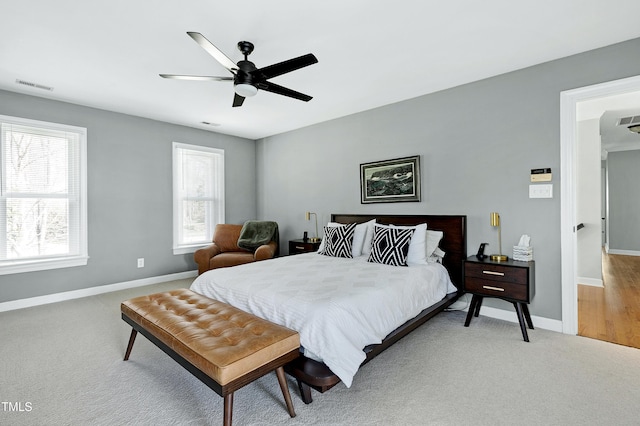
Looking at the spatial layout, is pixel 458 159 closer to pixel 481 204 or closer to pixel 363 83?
pixel 481 204

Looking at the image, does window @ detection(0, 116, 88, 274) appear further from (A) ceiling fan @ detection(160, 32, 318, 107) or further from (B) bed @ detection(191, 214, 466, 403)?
(A) ceiling fan @ detection(160, 32, 318, 107)

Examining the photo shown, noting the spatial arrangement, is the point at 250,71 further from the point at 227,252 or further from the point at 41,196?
the point at 41,196

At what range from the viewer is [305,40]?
104 inches

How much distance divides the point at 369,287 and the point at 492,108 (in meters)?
2.48

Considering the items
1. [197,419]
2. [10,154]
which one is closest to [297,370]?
[197,419]

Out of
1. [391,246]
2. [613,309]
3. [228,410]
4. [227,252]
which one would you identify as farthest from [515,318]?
[227,252]

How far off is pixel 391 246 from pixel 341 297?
51.9 inches

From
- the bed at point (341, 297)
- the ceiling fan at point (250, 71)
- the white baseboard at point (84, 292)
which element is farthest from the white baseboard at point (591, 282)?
the white baseboard at point (84, 292)

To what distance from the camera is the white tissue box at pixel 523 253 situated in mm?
3053

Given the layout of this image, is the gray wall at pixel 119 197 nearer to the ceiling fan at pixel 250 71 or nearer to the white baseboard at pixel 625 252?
the ceiling fan at pixel 250 71

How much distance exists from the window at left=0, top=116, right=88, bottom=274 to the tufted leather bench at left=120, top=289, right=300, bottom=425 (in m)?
2.63

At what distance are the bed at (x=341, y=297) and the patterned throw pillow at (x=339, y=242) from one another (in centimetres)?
11

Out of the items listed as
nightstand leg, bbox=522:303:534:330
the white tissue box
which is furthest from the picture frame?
nightstand leg, bbox=522:303:534:330

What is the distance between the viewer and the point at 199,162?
557 cm
